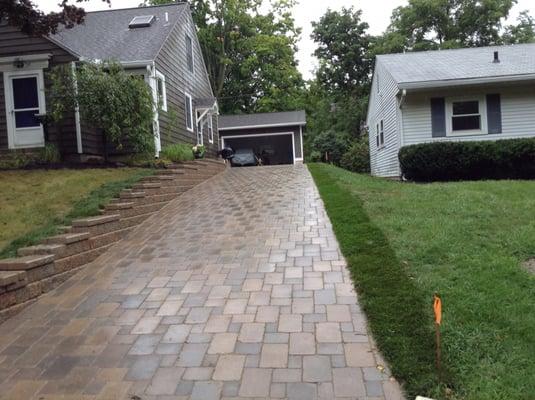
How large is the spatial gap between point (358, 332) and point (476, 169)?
1093 cm

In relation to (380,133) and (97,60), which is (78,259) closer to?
(97,60)

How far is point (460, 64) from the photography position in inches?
645

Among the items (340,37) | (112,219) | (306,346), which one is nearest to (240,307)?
(306,346)

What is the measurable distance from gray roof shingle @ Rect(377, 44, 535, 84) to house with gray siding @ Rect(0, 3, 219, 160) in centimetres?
718

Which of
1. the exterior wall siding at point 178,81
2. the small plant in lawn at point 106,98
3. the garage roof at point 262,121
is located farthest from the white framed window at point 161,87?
the garage roof at point 262,121

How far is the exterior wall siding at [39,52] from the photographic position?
43.2ft

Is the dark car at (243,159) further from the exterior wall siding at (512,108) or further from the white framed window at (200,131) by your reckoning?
the exterior wall siding at (512,108)

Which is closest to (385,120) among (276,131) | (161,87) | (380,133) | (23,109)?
(380,133)

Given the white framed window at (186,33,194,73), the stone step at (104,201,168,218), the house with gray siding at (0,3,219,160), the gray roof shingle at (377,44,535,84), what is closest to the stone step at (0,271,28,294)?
the stone step at (104,201,168,218)

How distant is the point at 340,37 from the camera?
34.8 metres

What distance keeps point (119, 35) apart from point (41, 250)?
39.7 ft

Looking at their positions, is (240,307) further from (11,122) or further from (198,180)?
(11,122)

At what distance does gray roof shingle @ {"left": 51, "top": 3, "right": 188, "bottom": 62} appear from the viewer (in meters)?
14.3

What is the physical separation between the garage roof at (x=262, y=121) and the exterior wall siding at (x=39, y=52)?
15.9 metres
